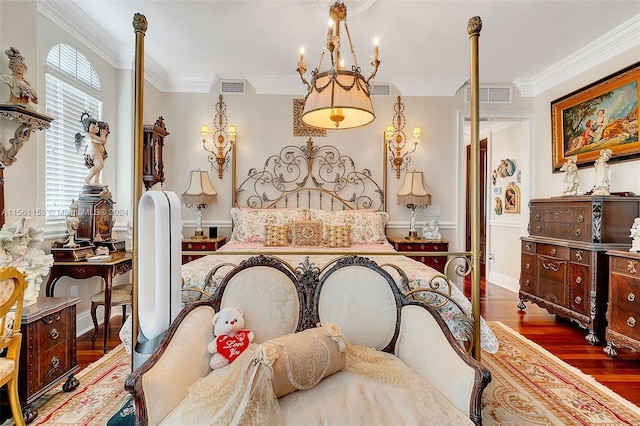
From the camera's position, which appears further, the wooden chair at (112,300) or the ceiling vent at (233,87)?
the ceiling vent at (233,87)

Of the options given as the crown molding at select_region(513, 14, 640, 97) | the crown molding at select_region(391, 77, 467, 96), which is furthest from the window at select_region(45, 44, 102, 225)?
the crown molding at select_region(513, 14, 640, 97)

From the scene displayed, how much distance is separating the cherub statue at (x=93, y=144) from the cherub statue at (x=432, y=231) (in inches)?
148

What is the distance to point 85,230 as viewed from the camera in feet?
10.5

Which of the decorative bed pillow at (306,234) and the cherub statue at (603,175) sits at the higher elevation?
the cherub statue at (603,175)

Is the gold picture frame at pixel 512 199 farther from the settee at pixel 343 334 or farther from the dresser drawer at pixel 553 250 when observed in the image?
the settee at pixel 343 334

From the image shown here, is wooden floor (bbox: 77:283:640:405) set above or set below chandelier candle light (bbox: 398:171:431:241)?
below

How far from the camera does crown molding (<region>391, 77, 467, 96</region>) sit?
15.2ft

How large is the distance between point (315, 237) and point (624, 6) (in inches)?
137

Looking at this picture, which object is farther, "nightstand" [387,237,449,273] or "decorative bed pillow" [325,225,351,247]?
"nightstand" [387,237,449,273]

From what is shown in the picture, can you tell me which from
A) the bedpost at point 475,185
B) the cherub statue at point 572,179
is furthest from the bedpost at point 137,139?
the cherub statue at point 572,179

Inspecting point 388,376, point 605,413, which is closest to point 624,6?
point 605,413

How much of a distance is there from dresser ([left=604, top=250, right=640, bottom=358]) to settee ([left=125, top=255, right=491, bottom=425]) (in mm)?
2194

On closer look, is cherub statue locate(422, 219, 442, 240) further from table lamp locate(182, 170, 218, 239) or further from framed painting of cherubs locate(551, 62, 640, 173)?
table lamp locate(182, 170, 218, 239)

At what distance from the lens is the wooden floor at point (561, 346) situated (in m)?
2.54
